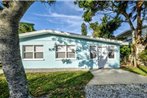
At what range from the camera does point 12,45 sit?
7.93m

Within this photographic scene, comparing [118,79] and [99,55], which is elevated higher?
[99,55]

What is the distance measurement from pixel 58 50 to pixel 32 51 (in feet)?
7.87

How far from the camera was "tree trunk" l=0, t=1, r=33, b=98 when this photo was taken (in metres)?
7.63

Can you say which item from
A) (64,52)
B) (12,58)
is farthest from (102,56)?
(12,58)

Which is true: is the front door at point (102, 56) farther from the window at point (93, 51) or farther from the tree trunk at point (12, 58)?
the tree trunk at point (12, 58)

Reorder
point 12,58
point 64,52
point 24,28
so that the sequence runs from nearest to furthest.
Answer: point 12,58 < point 64,52 < point 24,28

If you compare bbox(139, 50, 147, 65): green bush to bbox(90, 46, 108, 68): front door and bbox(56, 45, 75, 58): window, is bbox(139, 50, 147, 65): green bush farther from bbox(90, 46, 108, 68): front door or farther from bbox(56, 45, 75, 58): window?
bbox(56, 45, 75, 58): window

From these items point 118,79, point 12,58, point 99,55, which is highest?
point 99,55

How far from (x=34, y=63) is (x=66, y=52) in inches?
123

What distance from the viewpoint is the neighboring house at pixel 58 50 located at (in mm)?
24281

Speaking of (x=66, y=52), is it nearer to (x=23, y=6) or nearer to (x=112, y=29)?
(x=112, y=29)

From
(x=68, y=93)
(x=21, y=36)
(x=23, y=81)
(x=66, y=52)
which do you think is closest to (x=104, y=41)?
(x=66, y=52)

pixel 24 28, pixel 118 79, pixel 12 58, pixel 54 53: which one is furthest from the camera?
pixel 24 28

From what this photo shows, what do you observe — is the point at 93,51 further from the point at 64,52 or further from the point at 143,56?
the point at 143,56
